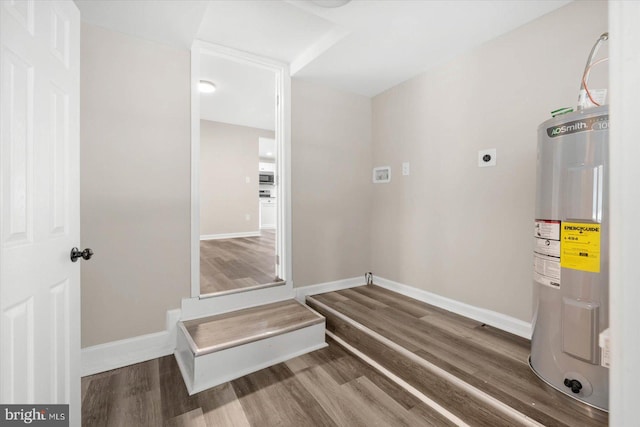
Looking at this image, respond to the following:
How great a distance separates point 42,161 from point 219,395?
1.47 m

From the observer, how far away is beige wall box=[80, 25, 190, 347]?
1.85 meters

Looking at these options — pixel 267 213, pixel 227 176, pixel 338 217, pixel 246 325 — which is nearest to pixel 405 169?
pixel 338 217

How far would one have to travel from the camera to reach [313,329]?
6.99 feet

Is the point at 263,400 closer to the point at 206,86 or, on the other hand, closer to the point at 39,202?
the point at 39,202

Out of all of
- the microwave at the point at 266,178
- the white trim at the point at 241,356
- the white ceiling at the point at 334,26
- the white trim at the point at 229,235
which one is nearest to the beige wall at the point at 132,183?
the white ceiling at the point at 334,26

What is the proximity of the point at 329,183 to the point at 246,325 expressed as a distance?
1.56m

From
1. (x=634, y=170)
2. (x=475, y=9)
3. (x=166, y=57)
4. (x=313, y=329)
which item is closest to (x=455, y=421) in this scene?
(x=313, y=329)

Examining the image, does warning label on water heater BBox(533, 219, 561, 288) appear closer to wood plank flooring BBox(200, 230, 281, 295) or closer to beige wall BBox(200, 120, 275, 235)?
wood plank flooring BBox(200, 230, 281, 295)

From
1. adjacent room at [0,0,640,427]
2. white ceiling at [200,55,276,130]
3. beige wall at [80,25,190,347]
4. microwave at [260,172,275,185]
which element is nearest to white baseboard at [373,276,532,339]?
adjacent room at [0,0,640,427]

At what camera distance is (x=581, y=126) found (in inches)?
47.7

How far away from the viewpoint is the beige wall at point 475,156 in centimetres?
176

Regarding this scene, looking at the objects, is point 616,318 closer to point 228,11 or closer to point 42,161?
point 42,161

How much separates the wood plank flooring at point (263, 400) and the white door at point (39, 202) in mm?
336

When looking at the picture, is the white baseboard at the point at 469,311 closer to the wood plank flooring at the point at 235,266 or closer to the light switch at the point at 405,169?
the light switch at the point at 405,169
